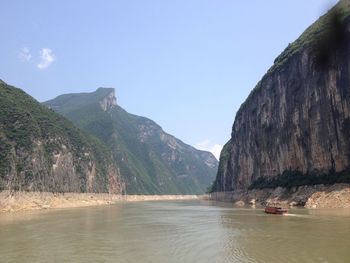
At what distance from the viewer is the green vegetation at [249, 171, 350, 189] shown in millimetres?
85481

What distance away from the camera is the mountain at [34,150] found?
129 metres

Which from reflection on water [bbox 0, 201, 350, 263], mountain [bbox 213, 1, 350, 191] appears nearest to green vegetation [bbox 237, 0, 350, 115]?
mountain [bbox 213, 1, 350, 191]

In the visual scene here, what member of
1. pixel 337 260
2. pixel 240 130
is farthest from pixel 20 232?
pixel 240 130

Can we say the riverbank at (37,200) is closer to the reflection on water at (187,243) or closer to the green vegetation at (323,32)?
the reflection on water at (187,243)

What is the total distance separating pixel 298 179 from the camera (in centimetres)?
10175

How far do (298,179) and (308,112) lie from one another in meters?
14.6

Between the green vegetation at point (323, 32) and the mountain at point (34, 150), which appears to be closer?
the green vegetation at point (323, 32)

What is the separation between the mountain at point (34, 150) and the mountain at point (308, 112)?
215 ft

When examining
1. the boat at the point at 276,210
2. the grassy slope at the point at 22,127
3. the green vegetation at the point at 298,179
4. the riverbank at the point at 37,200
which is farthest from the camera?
the grassy slope at the point at 22,127

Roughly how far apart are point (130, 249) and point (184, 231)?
43.8 feet

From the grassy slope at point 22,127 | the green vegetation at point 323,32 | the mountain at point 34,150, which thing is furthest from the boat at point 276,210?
the grassy slope at point 22,127

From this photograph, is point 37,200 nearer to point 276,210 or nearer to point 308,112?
point 308,112

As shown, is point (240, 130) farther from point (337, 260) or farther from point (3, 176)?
point (337, 260)

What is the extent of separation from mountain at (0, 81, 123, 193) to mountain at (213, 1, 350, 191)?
6566 centimetres
